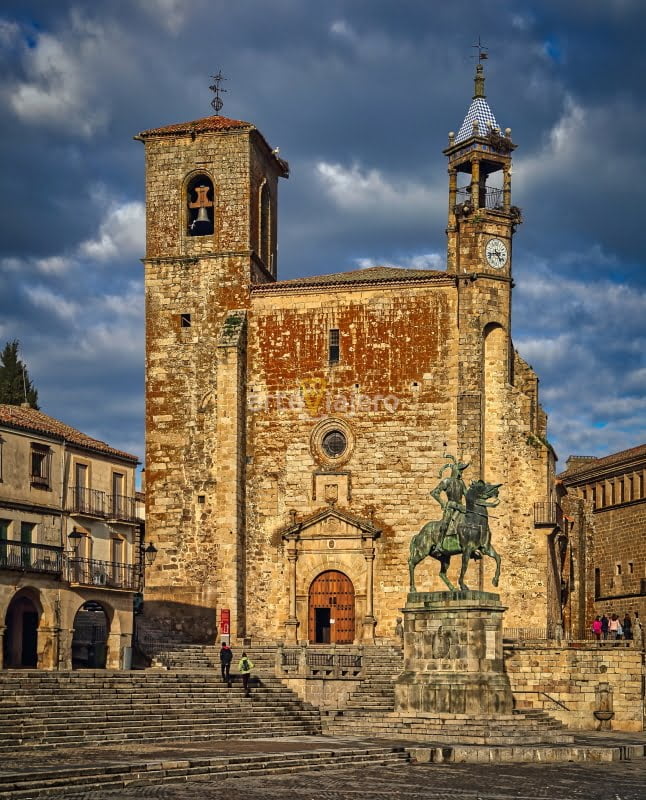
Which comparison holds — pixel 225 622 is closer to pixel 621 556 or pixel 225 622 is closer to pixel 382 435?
pixel 382 435

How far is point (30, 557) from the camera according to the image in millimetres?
38062

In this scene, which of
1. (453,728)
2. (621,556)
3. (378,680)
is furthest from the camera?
(621,556)

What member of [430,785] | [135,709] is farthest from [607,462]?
[430,785]

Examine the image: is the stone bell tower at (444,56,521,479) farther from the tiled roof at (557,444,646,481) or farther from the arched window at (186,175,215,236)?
the tiled roof at (557,444,646,481)

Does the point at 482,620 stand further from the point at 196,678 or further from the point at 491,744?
the point at 196,678

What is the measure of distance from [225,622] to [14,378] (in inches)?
615

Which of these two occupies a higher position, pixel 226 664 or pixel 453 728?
pixel 226 664

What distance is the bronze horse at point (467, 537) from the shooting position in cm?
3434

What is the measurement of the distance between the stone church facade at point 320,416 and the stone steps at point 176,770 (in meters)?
17.9

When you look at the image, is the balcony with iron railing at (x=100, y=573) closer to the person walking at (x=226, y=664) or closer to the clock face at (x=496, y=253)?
the person walking at (x=226, y=664)

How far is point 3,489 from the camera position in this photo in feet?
125

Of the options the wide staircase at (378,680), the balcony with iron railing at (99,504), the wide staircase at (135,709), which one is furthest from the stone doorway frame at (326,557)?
the wide staircase at (135,709)

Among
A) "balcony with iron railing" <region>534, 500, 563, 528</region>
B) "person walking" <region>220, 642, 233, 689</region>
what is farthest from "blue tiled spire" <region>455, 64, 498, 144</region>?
"person walking" <region>220, 642, 233, 689</region>

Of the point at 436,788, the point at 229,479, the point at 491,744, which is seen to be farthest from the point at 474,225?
the point at 436,788
